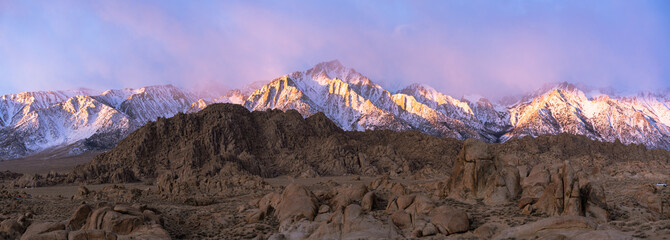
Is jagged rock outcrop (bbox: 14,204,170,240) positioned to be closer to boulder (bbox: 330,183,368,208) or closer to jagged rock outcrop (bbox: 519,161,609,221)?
boulder (bbox: 330,183,368,208)

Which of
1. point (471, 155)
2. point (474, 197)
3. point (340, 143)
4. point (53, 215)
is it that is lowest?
point (53, 215)

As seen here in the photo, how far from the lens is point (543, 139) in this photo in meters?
107

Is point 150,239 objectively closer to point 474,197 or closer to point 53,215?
point 53,215

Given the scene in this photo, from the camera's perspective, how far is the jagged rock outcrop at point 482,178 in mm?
28328

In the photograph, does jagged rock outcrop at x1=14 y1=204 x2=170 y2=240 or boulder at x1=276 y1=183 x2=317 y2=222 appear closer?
jagged rock outcrop at x1=14 y1=204 x2=170 y2=240

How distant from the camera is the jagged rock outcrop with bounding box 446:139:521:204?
28328 mm

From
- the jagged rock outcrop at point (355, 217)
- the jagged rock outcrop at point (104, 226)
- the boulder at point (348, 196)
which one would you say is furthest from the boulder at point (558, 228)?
the jagged rock outcrop at point (104, 226)

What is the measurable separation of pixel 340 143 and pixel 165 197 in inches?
1946

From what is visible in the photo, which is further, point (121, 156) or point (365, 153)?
point (365, 153)

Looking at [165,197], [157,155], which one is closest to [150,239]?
[165,197]

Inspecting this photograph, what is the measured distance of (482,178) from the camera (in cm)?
2962

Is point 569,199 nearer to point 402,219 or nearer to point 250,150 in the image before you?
point 402,219

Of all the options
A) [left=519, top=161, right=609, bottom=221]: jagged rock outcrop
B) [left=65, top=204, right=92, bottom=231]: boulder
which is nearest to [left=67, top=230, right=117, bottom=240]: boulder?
[left=65, top=204, right=92, bottom=231]: boulder

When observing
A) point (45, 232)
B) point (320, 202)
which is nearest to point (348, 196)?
point (320, 202)
